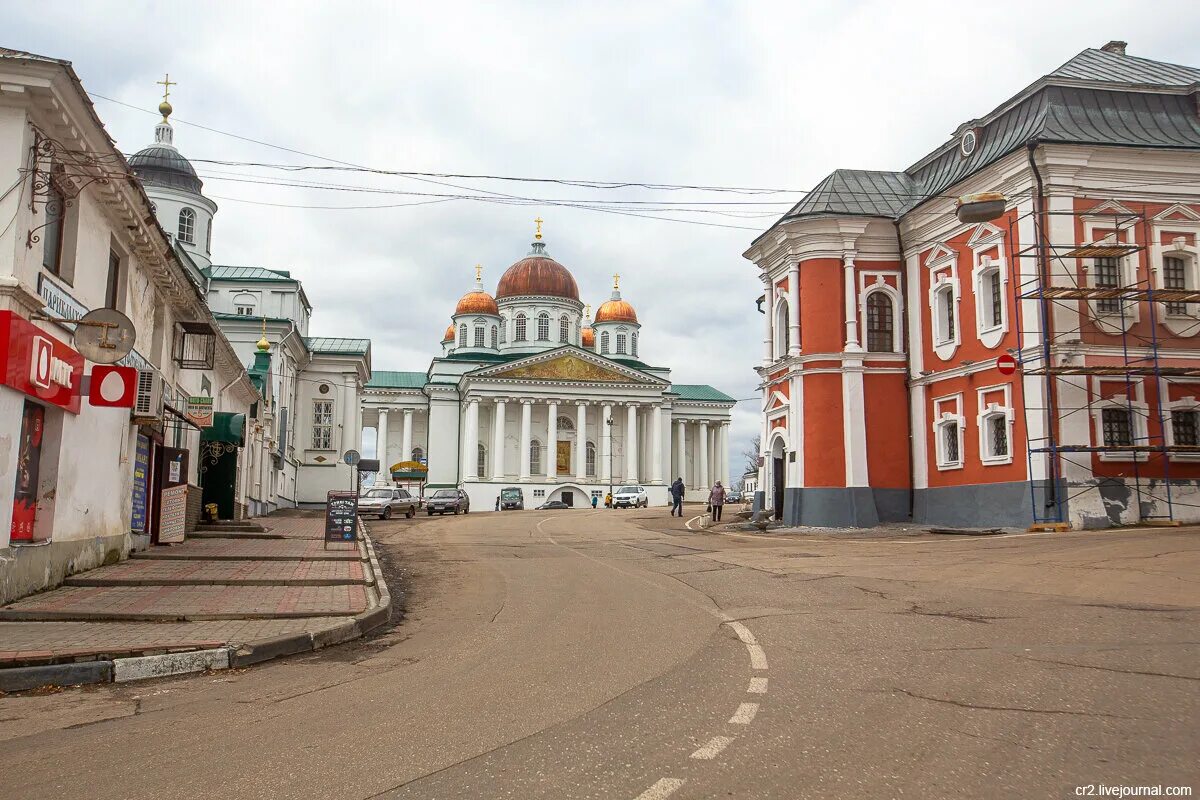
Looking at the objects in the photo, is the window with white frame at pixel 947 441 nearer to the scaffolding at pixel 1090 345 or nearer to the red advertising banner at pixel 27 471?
the scaffolding at pixel 1090 345

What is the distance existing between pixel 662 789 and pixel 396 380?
285 ft

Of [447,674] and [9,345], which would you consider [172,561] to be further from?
[447,674]

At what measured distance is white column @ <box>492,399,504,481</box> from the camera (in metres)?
76.0

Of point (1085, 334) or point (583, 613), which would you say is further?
point (1085, 334)

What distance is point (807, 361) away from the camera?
30.6 metres

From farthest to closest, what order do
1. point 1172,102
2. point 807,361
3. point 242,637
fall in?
point 807,361 < point 1172,102 < point 242,637

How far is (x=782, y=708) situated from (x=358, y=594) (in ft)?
27.4

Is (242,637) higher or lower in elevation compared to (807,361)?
lower

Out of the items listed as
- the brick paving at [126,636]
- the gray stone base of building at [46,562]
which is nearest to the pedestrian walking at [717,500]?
the gray stone base of building at [46,562]

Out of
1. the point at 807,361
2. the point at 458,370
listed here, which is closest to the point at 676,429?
the point at 458,370

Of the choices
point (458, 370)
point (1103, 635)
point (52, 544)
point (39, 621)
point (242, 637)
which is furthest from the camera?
point (458, 370)

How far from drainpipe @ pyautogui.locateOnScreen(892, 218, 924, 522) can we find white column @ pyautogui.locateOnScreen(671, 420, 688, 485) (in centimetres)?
6050

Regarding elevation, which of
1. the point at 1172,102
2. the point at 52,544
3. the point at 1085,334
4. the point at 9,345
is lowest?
the point at 52,544

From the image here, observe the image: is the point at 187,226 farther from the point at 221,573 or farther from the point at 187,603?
the point at 187,603
